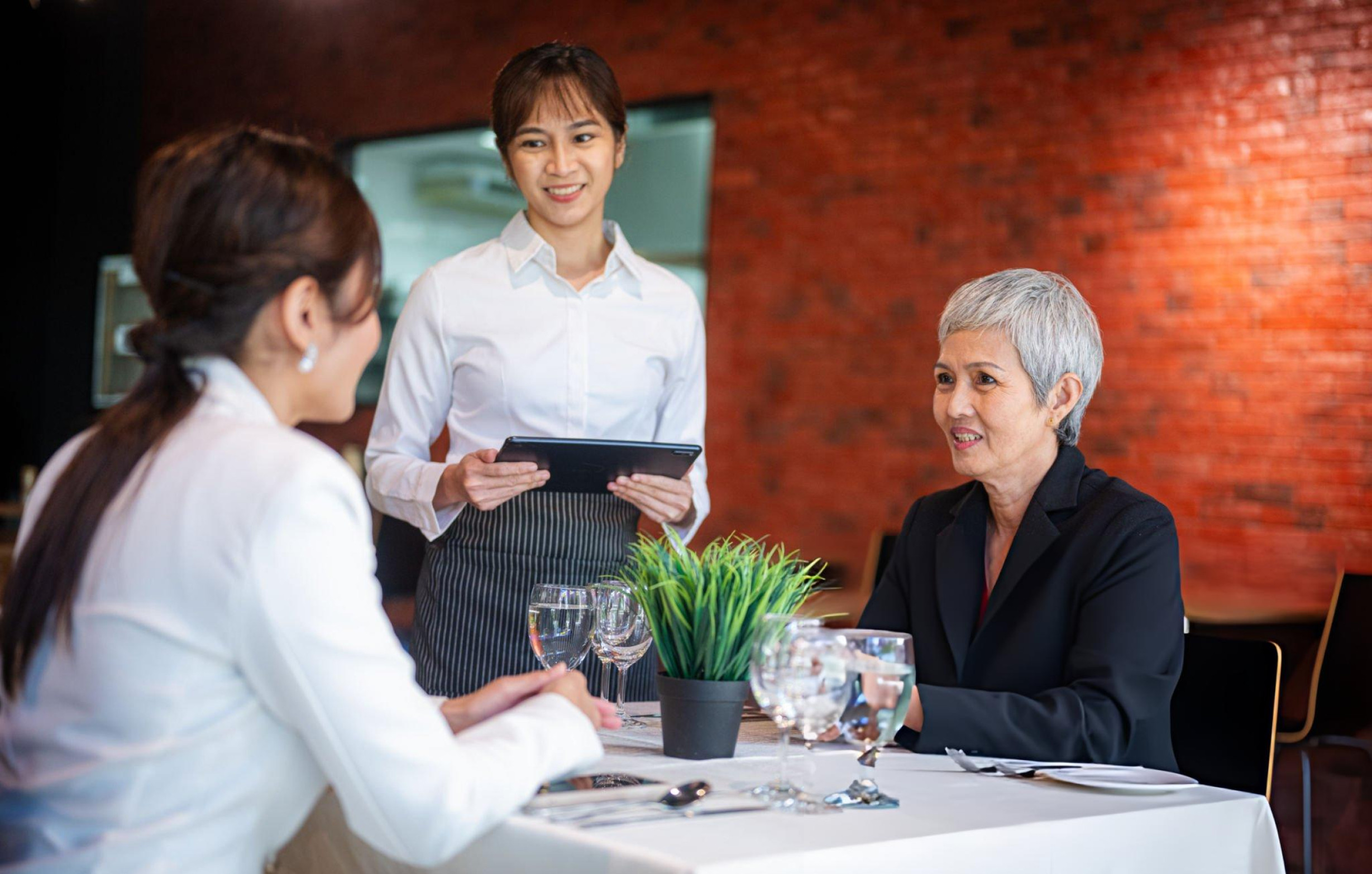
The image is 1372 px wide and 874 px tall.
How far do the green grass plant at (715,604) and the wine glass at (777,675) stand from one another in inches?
8.0

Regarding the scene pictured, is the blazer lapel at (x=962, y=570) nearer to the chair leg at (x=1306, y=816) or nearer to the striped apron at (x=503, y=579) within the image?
the striped apron at (x=503, y=579)

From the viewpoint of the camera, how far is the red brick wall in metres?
4.36

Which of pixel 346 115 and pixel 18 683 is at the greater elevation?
pixel 346 115

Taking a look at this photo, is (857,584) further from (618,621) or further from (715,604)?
(715,604)

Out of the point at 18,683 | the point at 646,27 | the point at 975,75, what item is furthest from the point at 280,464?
the point at 646,27

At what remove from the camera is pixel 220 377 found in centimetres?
117

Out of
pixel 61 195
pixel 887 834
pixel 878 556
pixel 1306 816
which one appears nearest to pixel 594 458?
pixel 887 834

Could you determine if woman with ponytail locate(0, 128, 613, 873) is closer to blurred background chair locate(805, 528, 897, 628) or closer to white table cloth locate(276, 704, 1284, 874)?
white table cloth locate(276, 704, 1284, 874)

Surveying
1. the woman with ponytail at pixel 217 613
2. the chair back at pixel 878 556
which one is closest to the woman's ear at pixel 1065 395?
the woman with ponytail at pixel 217 613

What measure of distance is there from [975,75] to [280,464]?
454cm

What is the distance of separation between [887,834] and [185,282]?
779 mm

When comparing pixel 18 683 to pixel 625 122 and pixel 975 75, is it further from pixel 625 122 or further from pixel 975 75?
pixel 975 75

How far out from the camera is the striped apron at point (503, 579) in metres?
2.21

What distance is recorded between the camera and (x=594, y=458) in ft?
6.85
